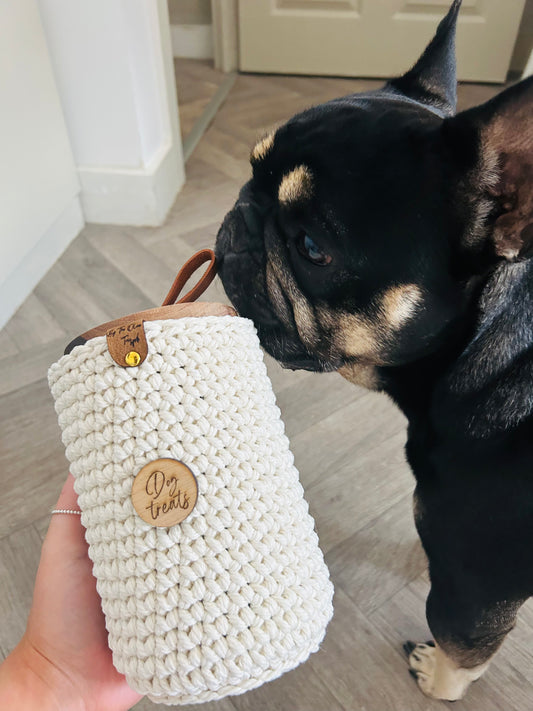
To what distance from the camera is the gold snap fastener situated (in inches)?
20.7

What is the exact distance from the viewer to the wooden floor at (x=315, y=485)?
0.89 metres

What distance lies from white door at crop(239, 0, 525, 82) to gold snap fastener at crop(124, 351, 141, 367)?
299 cm

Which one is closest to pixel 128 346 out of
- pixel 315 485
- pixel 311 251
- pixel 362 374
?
pixel 311 251

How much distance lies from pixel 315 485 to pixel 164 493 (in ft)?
2.30

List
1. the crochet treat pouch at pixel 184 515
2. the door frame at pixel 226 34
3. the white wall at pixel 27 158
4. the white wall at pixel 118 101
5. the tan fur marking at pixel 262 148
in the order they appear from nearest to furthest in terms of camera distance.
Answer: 1. the crochet treat pouch at pixel 184 515
2. the tan fur marking at pixel 262 148
3. the white wall at pixel 27 158
4. the white wall at pixel 118 101
5. the door frame at pixel 226 34

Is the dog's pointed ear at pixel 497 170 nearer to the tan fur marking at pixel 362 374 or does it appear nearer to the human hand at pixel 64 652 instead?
the tan fur marking at pixel 362 374

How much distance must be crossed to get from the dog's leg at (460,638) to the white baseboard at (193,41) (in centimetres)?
347

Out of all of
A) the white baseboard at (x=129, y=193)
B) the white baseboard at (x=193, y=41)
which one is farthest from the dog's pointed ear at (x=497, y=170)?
the white baseboard at (x=193, y=41)

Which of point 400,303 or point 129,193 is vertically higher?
point 400,303

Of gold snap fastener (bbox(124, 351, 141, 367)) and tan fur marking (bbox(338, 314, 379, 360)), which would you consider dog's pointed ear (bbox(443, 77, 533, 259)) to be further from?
gold snap fastener (bbox(124, 351, 141, 367))

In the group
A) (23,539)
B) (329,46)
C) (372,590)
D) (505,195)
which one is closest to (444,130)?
(505,195)

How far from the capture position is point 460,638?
75 cm

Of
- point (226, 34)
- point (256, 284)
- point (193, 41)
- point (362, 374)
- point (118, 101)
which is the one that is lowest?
point (193, 41)

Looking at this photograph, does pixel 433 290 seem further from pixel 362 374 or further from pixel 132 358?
pixel 132 358
